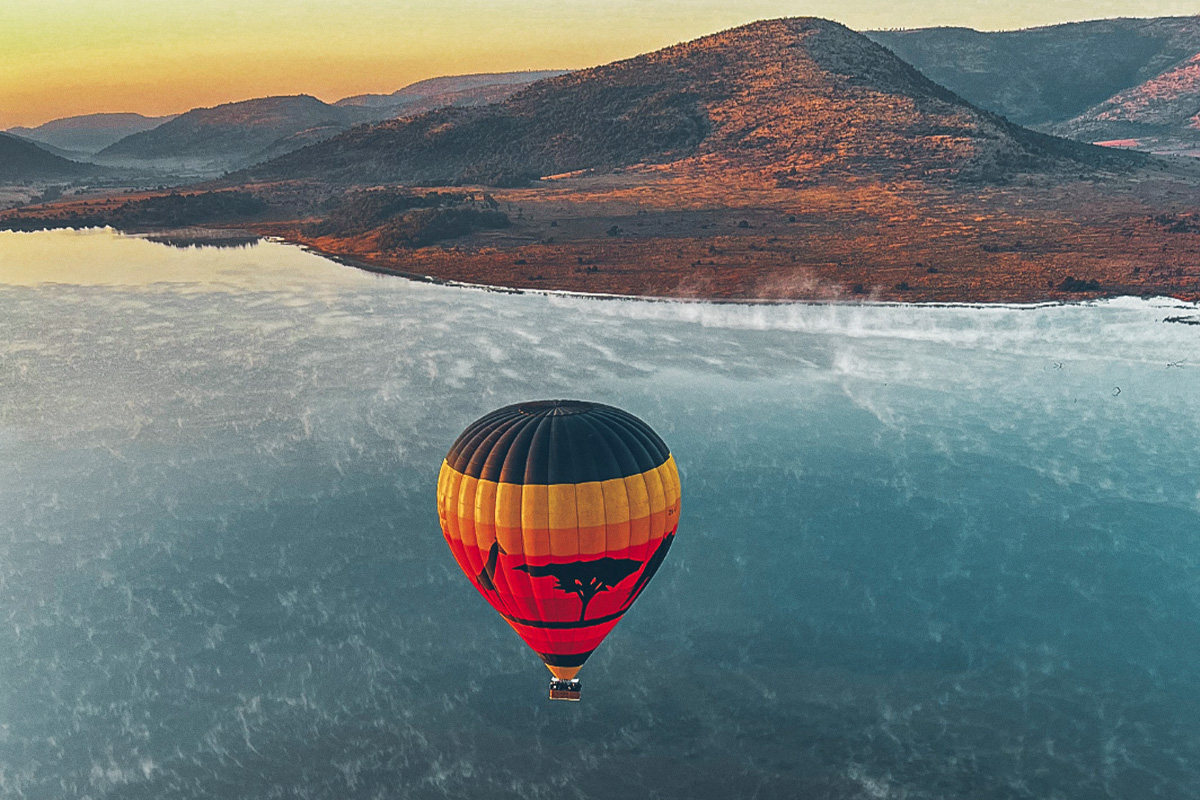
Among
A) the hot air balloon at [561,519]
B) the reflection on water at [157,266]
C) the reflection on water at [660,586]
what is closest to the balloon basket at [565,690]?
the hot air balloon at [561,519]

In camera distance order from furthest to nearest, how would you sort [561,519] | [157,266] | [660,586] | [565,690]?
1. [157,266]
2. [660,586]
3. [565,690]
4. [561,519]

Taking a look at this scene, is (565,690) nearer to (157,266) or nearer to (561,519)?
(561,519)

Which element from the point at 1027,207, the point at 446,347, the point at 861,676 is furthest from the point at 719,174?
the point at 861,676

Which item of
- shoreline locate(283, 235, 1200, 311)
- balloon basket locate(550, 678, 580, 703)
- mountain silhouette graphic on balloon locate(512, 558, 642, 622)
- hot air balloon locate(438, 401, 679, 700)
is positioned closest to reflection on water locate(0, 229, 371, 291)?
shoreline locate(283, 235, 1200, 311)

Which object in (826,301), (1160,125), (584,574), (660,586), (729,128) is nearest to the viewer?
(584,574)

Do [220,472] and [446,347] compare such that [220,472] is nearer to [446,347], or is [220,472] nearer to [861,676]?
[446,347]

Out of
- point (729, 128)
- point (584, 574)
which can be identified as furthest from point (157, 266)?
point (729, 128)

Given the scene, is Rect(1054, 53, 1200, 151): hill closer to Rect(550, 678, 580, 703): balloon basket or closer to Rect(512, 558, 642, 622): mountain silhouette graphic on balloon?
Rect(512, 558, 642, 622): mountain silhouette graphic on balloon
